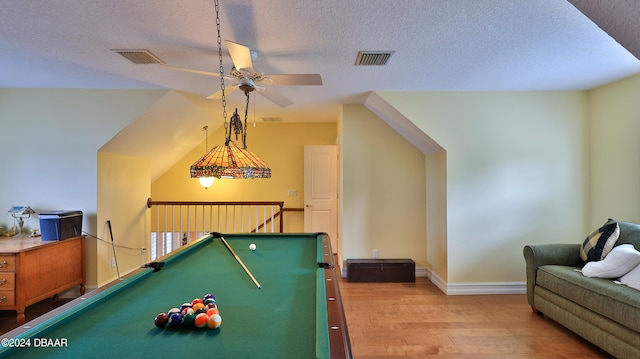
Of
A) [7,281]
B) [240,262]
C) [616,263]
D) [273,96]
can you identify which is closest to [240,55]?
[273,96]

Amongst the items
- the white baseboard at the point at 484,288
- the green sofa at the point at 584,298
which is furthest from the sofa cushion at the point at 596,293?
the white baseboard at the point at 484,288

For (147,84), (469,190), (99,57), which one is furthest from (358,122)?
(99,57)

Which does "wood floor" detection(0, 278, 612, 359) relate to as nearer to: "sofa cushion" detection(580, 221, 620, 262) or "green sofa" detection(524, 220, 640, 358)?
"green sofa" detection(524, 220, 640, 358)

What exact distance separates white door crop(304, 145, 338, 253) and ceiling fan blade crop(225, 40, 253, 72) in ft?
10.8

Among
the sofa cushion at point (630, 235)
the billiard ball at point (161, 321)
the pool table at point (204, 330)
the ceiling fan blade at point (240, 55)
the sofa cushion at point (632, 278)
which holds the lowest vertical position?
the sofa cushion at point (632, 278)

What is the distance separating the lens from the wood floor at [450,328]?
2.37m

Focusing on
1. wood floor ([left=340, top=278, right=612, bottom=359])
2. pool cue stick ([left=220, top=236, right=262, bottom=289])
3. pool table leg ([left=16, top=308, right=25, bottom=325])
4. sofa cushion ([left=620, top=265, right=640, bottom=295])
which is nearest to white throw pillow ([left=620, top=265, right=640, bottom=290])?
sofa cushion ([left=620, top=265, right=640, bottom=295])

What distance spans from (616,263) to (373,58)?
8.29 feet

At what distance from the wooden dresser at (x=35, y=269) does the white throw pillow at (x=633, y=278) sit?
4.93 metres

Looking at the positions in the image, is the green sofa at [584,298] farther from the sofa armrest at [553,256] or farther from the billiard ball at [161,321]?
the billiard ball at [161,321]

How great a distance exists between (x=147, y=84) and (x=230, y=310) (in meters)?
2.99

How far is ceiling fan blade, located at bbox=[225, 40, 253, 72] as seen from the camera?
6.00ft

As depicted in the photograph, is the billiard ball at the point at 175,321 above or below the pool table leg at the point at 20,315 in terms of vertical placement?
above

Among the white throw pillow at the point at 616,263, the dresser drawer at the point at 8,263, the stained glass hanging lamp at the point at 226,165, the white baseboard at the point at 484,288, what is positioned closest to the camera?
the stained glass hanging lamp at the point at 226,165
